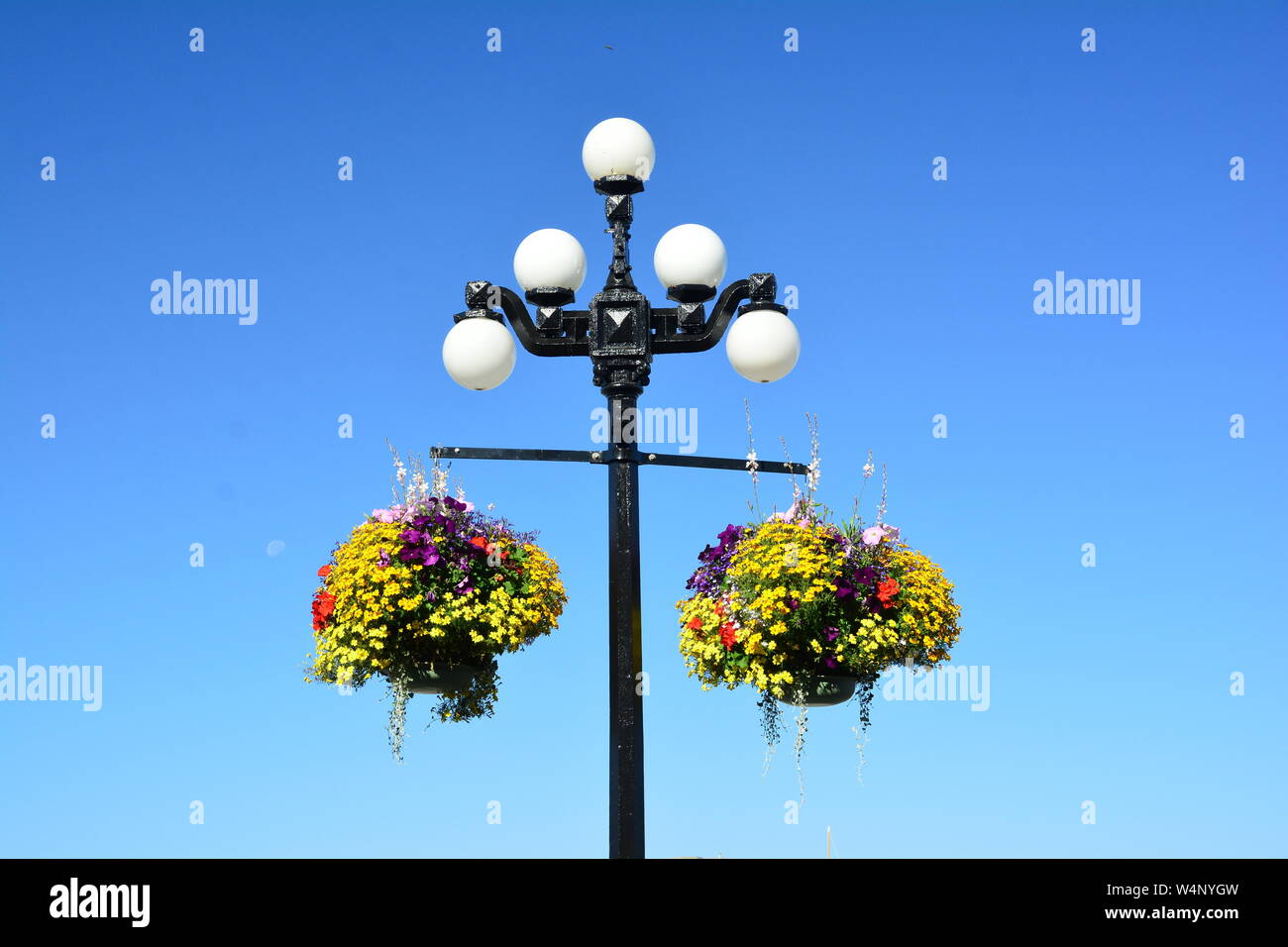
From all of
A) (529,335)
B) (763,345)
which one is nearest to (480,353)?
(529,335)

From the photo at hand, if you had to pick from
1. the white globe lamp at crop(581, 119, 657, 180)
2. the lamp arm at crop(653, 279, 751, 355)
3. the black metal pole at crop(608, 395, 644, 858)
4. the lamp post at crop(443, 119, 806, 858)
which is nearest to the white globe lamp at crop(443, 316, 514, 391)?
the lamp post at crop(443, 119, 806, 858)

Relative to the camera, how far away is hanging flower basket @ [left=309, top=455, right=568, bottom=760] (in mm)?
7543

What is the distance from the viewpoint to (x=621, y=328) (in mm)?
7508

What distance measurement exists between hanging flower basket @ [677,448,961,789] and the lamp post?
1.59 feet

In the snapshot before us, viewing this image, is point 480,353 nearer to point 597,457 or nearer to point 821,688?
point 597,457

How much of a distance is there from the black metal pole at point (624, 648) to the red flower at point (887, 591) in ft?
4.14

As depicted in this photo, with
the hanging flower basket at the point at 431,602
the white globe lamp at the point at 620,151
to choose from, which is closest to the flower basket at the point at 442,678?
the hanging flower basket at the point at 431,602

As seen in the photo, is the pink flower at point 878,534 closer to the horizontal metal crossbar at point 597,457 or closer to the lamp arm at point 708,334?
the horizontal metal crossbar at point 597,457
